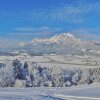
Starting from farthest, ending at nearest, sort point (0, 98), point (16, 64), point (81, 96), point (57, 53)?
1. point (57, 53)
2. point (16, 64)
3. point (81, 96)
4. point (0, 98)

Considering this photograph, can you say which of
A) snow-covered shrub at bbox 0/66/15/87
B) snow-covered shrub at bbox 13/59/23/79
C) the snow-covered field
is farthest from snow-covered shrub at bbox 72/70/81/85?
the snow-covered field

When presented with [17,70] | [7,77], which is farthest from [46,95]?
[17,70]

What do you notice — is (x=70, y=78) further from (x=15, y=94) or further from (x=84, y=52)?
(x=84, y=52)

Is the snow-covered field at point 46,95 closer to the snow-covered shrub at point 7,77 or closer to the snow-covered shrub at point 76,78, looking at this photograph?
the snow-covered shrub at point 7,77

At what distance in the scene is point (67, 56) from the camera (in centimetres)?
10856

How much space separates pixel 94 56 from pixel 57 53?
1209 centimetres

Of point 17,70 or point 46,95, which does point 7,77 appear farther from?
point 46,95

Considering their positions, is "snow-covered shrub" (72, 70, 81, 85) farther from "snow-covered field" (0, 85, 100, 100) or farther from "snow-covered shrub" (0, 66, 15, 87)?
"snow-covered field" (0, 85, 100, 100)

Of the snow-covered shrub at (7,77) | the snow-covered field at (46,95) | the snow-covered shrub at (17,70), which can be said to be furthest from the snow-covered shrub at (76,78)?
the snow-covered field at (46,95)

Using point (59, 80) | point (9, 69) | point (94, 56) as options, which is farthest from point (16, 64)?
point (94, 56)

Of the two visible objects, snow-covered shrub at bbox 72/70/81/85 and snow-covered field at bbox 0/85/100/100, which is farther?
snow-covered shrub at bbox 72/70/81/85

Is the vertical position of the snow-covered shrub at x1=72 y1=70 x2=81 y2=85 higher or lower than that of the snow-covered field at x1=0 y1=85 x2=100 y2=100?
lower

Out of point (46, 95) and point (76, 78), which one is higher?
point (46, 95)

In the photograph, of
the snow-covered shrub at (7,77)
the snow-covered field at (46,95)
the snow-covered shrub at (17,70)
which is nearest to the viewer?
the snow-covered field at (46,95)
